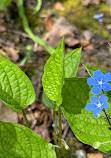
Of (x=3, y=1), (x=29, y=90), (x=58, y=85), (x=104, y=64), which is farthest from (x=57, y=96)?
Result: (x=3, y=1)

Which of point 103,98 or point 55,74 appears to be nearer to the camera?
point 103,98

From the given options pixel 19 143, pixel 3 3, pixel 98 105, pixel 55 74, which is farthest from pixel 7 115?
pixel 3 3

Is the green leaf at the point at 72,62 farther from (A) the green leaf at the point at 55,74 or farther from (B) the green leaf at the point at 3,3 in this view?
(B) the green leaf at the point at 3,3

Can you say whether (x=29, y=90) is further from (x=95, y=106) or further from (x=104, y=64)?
(x=104, y=64)

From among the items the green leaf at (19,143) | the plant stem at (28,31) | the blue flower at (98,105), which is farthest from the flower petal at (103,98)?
the plant stem at (28,31)

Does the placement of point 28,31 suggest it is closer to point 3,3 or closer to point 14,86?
point 3,3
